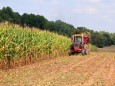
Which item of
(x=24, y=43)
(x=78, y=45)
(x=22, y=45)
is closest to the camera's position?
(x=22, y=45)

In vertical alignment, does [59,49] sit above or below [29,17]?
below

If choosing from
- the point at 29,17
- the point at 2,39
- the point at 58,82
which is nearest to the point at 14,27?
the point at 2,39

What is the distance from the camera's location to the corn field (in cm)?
1934

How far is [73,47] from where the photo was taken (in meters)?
35.0

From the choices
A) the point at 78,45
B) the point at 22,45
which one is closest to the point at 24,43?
the point at 22,45

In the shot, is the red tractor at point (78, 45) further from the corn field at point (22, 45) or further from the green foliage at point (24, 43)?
the corn field at point (22, 45)

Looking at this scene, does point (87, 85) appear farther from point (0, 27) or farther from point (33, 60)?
point (33, 60)

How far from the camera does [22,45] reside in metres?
22.0

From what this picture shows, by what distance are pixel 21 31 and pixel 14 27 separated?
0.99m

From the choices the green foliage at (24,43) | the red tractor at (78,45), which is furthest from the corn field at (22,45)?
the red tractor at (78,45)

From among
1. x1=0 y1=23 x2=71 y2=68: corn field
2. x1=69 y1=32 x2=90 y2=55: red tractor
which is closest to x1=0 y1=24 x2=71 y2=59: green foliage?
x1=0 y1=23 x2=71 y2=68: corn field

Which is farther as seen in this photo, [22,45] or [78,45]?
[78,45]

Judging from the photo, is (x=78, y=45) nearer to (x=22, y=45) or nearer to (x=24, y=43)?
(x=24, y=43)

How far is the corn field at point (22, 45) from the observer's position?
19.3 metres
